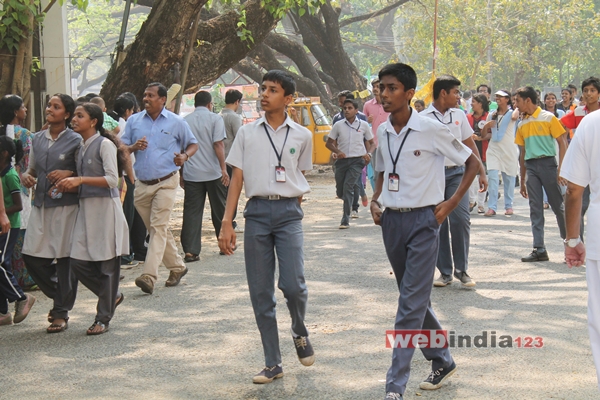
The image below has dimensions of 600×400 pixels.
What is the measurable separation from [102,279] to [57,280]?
0.42m

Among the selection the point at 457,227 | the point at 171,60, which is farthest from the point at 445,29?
the point at 457,227

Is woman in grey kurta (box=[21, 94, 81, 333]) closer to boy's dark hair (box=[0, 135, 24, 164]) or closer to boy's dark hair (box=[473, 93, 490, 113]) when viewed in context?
boy's dark hair (box=[0, 135, 24, 164])

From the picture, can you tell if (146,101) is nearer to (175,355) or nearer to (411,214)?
(175,355)

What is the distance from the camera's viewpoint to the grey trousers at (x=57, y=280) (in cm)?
691

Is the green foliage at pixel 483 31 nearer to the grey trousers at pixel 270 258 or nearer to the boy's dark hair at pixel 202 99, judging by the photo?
the boy's dark hair at pixel 202 99

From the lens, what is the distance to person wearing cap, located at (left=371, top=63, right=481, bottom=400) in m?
4.86

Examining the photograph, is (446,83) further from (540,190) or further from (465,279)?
(540,190)

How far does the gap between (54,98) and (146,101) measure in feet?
5.27

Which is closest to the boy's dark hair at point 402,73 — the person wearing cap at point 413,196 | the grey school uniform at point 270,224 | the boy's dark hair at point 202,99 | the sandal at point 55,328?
the person wearing cap at point 413,196

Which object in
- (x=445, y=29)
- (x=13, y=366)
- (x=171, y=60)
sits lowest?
(x=13, y=366)

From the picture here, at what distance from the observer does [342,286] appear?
27.8 ft

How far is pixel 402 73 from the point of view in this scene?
Result: 4.94 meters

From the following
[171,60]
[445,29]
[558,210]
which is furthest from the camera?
[445,29]

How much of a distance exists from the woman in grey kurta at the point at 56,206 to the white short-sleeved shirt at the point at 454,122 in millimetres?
3078
